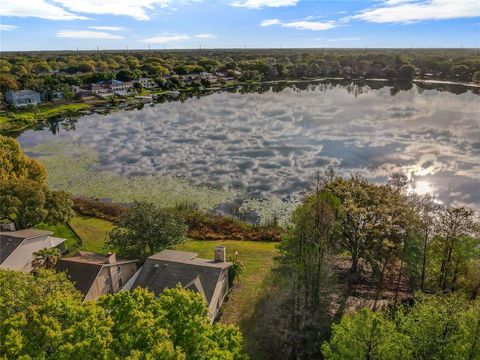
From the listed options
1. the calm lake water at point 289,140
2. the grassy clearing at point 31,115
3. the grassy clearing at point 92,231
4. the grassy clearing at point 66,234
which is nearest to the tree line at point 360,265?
the grassy clearing at point 92,231

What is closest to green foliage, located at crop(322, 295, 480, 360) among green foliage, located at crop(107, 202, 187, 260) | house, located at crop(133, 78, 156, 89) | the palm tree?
green foliage, located at crop(107, 202, 187, 260)

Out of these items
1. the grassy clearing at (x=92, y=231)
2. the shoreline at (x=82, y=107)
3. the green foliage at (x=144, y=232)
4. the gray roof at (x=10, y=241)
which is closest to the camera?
the gray roof at (x=10, y=241)

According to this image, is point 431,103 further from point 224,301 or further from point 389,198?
point 224,301

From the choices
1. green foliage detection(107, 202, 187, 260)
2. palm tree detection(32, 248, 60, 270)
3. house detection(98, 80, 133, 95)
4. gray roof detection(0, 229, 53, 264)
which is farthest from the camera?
house detection(98, 80, 133, 95)

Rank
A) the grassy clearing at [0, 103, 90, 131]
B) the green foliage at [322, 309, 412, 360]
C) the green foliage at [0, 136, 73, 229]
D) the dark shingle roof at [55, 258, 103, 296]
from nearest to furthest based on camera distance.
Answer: the green foliage at [322, 309, 412, 360], the dark shingle roof at [55, 258, 103, 296], the green foliage at [0, 136, 73, 229], the grassy clearing at [0, 103, 90, 131]

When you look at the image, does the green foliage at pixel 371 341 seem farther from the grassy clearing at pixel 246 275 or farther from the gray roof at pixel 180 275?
the gray roof at pixel 180 275

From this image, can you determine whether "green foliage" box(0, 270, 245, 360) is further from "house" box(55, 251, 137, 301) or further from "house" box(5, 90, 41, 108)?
"house" box(5, 90, 41, 108)
